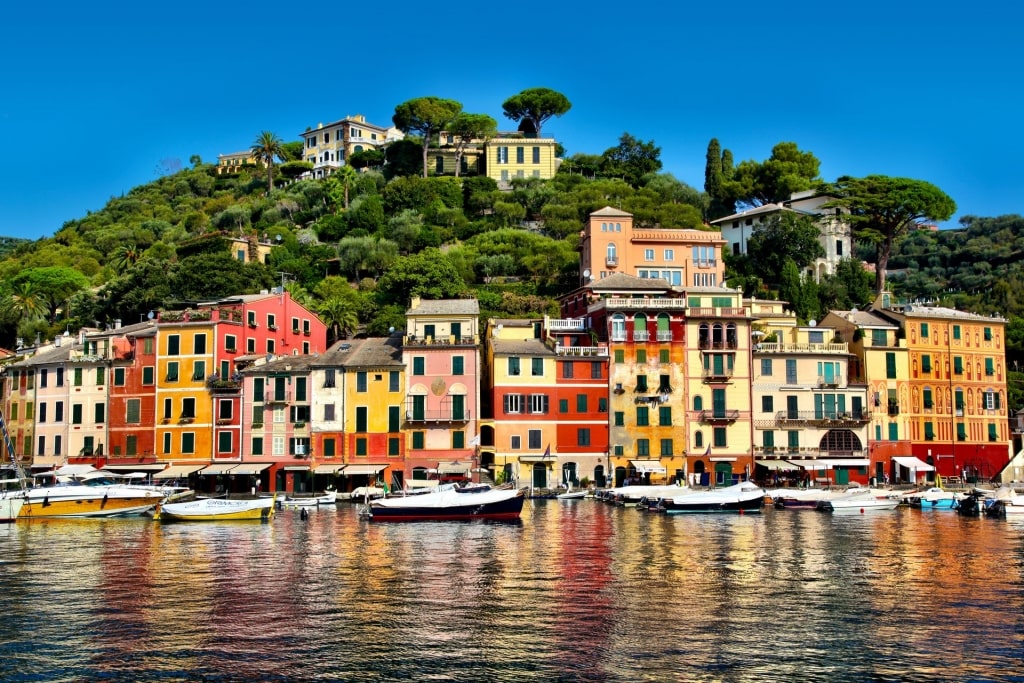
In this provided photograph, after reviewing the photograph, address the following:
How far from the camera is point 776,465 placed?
73312 millimetres

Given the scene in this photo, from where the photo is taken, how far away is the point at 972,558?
130ft

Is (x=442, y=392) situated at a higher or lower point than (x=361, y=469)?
higher

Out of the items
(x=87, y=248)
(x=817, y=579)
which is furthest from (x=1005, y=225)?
(x=817, y=579)

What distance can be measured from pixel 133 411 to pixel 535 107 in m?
77.8

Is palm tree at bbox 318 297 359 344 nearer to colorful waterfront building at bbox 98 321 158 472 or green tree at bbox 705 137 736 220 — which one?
colorful waterfront building at bbox 98 321 158 472

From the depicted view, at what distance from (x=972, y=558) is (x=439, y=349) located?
39152mm

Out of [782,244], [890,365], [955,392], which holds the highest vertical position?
[782,244]

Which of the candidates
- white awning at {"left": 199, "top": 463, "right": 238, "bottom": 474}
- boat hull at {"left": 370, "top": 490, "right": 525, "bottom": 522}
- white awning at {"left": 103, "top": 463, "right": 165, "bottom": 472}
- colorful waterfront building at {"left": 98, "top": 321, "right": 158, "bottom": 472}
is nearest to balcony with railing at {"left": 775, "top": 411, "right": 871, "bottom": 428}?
boat hull at {"left": 370, "top": 490, "right": 525, "bottom": 522}

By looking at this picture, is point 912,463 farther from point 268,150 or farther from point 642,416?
point 268,150

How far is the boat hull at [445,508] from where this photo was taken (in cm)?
5388

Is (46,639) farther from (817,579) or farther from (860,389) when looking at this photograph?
(860,389)

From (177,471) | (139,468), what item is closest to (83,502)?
(177,471)

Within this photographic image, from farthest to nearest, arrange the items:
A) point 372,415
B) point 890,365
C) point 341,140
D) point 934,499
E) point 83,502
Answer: point 341,140, point 890,365, point 372,415, point 934,499, point 83,502

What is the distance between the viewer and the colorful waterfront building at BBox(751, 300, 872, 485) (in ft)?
246
